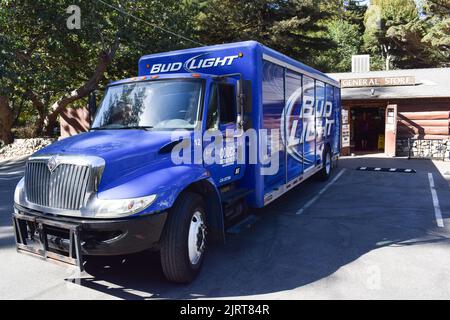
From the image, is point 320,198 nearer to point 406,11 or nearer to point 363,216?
point 363,216

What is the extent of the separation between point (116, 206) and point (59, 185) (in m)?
0.77

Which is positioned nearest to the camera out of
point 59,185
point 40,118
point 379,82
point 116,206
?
point 116,206

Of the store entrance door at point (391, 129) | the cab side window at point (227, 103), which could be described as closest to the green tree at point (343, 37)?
the store entrance door at point (391, 129)

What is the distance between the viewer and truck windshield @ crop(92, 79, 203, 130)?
4961 mm

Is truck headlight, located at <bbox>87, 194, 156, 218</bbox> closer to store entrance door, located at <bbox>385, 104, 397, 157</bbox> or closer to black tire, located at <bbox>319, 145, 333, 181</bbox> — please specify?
black tire, located at <bbox>319, 145, 333, 181</bbox>

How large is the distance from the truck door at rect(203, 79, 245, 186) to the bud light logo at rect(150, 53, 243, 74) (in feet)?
1.57

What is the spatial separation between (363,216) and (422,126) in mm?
12879

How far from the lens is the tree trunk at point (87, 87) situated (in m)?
17.5

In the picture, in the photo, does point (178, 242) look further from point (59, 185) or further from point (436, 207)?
point (436, 207)

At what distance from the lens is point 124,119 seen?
203 inches

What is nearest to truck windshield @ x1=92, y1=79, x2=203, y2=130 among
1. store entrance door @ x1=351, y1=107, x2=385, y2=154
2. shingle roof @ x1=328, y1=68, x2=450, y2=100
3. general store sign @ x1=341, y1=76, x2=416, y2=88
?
shingle roof @ x1=328, y1=68, x2=450, y2=100

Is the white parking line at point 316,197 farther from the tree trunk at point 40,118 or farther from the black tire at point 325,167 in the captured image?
the tree trunk at point 40,118

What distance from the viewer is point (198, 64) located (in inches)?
241

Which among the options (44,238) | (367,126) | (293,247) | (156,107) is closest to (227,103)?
(156,107)
